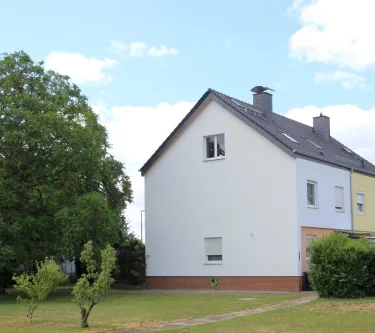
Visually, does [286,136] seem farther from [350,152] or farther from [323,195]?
[350,152]

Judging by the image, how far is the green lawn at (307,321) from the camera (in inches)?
539

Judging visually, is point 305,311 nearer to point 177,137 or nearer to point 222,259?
point 222,259

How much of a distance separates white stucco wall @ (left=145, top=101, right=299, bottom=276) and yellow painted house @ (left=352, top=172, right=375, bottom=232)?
6831 millimetres

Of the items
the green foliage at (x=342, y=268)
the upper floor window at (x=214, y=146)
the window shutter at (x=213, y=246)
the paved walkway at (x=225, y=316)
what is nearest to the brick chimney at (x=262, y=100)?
the upper floor window at (x=214, y=146)

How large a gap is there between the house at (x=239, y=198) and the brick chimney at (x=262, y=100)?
2.2 inches

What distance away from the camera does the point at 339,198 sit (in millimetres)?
30922

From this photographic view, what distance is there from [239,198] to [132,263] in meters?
7.61

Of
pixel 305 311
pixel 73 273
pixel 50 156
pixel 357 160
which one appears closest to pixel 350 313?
pixel 305 311

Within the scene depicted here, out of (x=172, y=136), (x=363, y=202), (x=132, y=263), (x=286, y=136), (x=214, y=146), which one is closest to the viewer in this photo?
(x=286, y=136)

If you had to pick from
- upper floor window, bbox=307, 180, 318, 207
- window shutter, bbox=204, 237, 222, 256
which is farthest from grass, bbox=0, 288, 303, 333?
upper floor window, bbox=307, 180, 318, 207

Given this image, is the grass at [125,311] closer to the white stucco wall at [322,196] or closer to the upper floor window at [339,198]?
the white stucco wall at [322,196]

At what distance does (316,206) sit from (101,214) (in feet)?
33.8

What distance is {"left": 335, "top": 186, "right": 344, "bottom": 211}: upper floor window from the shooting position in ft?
100

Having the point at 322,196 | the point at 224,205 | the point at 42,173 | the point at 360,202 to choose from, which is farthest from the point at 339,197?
the point at 42,173
